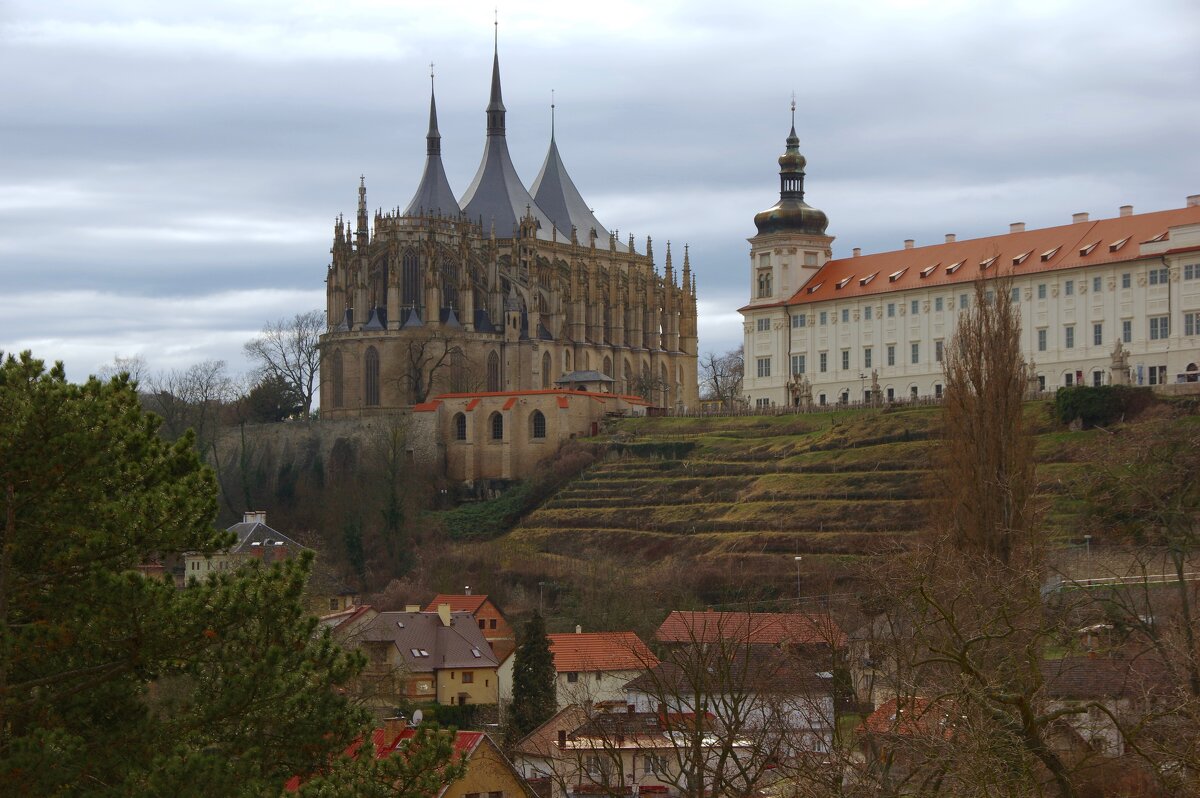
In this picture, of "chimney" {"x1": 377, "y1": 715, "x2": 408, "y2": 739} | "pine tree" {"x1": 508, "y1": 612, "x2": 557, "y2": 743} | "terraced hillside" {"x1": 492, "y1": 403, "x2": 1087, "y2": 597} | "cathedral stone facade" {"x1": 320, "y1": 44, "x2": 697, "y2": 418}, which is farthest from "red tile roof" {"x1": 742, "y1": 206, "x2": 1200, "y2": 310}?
"chimney" {"x1": 377, "y1": 715, "x2": 408, "y2": 739}

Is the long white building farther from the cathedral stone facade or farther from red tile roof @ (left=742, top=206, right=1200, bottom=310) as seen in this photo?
the cathedral stone facade

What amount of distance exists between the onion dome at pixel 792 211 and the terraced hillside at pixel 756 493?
35.2ft

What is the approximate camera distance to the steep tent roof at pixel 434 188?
334 feet

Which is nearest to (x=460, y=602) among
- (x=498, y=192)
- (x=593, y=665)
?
(x=593, y=665)

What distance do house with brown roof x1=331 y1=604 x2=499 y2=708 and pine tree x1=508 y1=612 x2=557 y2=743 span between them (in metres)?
4.09

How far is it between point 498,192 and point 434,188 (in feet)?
16.9

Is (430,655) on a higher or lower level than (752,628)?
lower

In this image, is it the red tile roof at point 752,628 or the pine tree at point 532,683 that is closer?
the red tile roof at point 752,628

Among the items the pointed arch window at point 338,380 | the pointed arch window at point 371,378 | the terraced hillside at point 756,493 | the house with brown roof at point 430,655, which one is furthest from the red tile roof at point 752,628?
the pointed arch window at point 338,380

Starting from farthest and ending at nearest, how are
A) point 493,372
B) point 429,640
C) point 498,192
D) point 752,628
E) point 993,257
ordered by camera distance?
point 498,192 < point 493,372 < point 993,257 < point 429,640 < point 752,628

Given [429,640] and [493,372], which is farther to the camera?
[493,372]

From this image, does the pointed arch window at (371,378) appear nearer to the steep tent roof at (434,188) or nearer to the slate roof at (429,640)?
the steep tent roof at (434,188)

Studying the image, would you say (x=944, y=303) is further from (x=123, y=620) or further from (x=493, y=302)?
(x=123, y=620)

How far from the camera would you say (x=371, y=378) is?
310 feet
